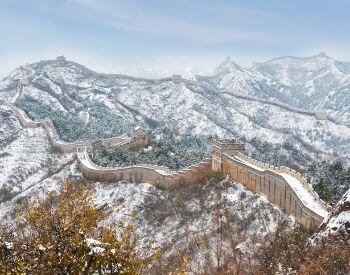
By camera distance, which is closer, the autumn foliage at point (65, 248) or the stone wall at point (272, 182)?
the autumn foliage at point (65, 248)

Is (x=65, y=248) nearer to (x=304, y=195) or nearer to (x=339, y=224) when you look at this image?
(x=339, y=224)

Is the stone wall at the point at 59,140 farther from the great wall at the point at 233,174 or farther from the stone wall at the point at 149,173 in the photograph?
the stone wall at the point at 149,173

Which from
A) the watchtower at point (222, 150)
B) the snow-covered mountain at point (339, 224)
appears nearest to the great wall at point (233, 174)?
the watchtower at point (222, 150)

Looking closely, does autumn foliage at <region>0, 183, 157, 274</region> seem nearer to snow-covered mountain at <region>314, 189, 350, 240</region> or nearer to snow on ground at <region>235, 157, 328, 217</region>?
snow-covered mountain at <region>314, 189, 350, 240</region>

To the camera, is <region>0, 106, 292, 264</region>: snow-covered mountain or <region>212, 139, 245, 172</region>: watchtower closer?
<region>0, 106, 292, 264</region>: snow-covered mountain

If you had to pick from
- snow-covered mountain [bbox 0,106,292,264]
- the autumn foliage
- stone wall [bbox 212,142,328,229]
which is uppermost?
the autumn foliage

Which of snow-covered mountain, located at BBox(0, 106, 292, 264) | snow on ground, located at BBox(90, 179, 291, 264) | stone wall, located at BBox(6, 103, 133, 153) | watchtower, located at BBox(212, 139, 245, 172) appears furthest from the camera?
stone wall, located at BBox(6, 103, 133, 153)

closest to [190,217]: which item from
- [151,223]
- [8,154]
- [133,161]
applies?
[151,223]

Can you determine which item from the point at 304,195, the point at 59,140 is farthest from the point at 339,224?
the point at 59,140

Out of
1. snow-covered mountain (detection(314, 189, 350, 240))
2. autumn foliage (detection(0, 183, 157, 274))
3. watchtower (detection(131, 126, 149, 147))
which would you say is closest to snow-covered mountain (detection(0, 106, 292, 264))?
snow-covered mountain (detection(314, 189, 350, 240))
